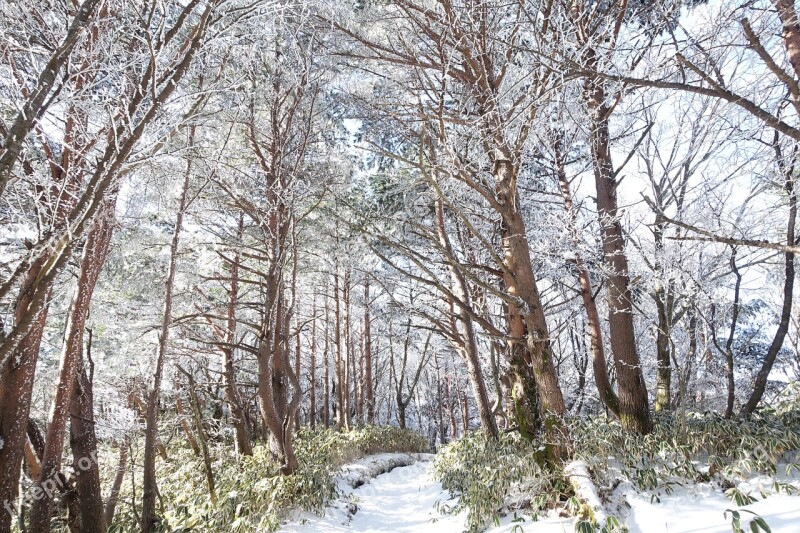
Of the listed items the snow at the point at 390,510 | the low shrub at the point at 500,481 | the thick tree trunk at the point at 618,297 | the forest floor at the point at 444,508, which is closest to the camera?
the forest floor at the point at 444,508

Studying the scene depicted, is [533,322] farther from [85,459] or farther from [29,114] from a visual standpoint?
[85,459]

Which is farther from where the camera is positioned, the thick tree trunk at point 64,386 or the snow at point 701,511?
the thick tree trunk at point 64,386

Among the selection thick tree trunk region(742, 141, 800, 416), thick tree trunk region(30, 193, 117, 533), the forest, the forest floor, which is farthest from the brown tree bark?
thick tree trunk region(742, 141, 800, 416)

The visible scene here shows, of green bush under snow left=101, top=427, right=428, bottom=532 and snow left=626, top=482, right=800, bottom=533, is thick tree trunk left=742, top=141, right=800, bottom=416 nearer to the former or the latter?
snow left=626, top=482, right=800, bottom=533

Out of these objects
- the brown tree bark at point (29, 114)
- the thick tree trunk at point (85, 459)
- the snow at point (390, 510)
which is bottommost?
the snow at point (390, 510)

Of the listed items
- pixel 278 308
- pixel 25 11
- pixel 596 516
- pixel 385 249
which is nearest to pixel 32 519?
pixel 278 308

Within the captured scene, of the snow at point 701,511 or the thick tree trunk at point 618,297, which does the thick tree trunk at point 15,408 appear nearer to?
the snow at point 701,511

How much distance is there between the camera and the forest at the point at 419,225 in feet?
7.62

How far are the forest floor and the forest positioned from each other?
0.04 meters

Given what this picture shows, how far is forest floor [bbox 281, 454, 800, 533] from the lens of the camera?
2979 millimetres

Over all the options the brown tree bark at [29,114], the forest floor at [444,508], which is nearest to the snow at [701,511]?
the forest floor at [444,508]

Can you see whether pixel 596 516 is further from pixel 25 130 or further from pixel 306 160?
pixel 306 160

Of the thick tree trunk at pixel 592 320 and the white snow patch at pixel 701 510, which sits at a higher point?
the thick tree trunk at pixel 592 320

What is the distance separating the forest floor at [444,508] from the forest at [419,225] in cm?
4
